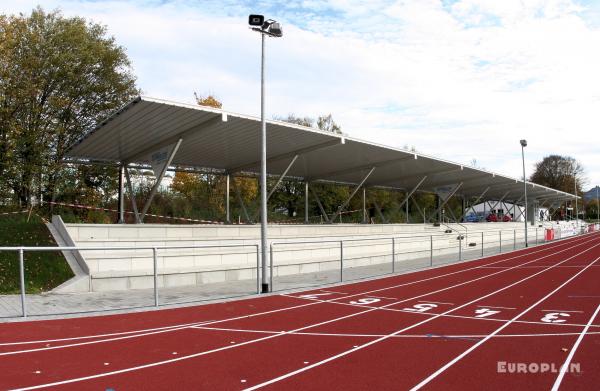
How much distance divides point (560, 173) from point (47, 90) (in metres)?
103

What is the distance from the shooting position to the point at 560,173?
103 meters

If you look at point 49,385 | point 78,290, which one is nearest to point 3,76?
point 78,290

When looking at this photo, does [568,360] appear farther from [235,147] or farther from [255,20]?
[235,147]

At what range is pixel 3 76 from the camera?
879 inches

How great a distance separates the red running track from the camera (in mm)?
5746

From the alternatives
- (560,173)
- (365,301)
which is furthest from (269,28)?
(560,173)

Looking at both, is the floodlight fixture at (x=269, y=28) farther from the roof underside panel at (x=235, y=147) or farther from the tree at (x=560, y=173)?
the tree at (x=560, y=173)

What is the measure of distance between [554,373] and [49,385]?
5.93 meters

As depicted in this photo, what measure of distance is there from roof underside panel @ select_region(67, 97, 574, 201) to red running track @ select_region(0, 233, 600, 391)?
6.86m

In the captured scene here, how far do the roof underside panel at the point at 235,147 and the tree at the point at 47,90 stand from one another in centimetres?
328

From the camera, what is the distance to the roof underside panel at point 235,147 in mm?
15914

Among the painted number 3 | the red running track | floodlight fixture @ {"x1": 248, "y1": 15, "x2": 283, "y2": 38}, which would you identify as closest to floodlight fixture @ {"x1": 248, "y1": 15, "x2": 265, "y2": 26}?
floodlight fixture @ {"x1": 248, "y1": 15, "x2": 283, "y2": 38}

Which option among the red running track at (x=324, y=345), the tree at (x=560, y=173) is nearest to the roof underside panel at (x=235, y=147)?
the red running track at (x=324, y=345)

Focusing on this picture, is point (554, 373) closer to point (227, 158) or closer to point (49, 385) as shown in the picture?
point (49, 385)
